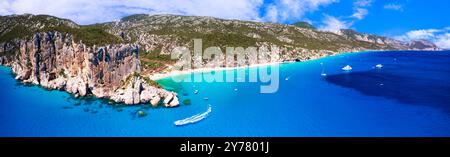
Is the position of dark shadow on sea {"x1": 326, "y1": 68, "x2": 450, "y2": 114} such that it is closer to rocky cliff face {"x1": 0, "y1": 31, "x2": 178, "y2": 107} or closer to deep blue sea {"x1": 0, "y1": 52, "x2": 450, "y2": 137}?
deep blue sea {"x1": 0, "y1": 52, "x2": 450, "y2": 137}

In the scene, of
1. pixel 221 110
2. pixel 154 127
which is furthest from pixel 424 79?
pixel 154 127

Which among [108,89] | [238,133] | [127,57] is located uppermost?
[127,57]

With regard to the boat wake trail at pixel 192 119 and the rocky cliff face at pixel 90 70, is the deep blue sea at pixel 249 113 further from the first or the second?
the rocky cliff face at pixel 90 70

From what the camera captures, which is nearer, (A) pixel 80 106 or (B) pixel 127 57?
(A) pixel 80 106

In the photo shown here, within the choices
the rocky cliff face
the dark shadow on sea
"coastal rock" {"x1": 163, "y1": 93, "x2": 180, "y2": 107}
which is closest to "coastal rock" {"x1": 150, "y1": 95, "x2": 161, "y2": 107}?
the rocky cliff face

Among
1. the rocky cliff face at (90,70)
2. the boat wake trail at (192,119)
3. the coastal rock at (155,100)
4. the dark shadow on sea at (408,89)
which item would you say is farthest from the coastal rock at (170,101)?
the dark shadow on sea at (408,89)

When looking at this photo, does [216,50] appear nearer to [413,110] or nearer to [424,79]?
[424,79]

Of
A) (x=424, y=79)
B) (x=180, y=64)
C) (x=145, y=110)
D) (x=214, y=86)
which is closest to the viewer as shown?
(x=145, y=110)
